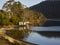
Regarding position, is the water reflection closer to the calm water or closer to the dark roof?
the calm water

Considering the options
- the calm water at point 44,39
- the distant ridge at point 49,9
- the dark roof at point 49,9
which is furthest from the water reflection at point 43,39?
the dark roof at point 49,9

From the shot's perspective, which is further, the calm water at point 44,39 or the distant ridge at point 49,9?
the distant ridge at point 49,9

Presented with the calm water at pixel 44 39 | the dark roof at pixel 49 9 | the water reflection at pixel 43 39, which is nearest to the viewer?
the water reflection at pixel 43 39

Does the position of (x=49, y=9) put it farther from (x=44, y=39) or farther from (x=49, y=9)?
(x=44, y=39)

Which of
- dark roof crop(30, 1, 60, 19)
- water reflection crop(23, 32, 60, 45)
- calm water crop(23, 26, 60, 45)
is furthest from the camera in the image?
dark roof crop(30, 1, 60, 19)

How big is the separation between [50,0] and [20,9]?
9584 cm

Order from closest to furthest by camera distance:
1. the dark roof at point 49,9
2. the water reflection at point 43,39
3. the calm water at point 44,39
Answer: the water reflection at point 43,39, the calm water at point 44,39, the dark roof at point 49,9

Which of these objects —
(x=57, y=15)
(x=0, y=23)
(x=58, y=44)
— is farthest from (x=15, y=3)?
(x=57, y=15)

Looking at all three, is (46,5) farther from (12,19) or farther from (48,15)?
(12,19)

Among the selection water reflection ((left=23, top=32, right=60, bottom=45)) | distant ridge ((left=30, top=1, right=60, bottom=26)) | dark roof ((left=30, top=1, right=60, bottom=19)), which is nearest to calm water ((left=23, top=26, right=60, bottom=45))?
water reflection ((left=23, top=32, right=60, bottom=45))

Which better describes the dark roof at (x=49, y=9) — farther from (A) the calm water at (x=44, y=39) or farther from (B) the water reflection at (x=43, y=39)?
(B) the water reflection at (x=43, y=39)

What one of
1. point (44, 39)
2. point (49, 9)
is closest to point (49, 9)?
point (49, 9)

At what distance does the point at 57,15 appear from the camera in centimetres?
15812

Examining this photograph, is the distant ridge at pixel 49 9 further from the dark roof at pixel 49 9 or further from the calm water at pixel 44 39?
the calm water at pixel 44 39
